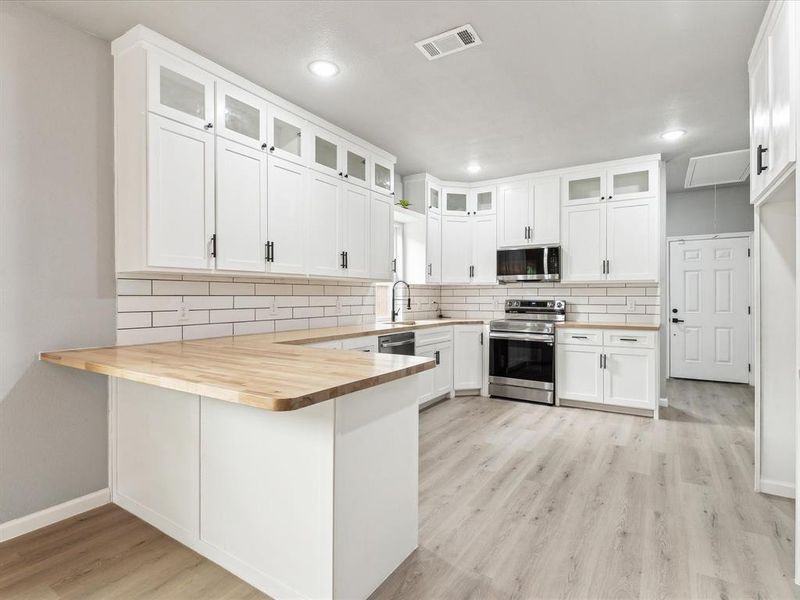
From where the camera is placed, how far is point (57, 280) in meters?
2.22

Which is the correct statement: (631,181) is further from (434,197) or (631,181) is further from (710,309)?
(710,309)

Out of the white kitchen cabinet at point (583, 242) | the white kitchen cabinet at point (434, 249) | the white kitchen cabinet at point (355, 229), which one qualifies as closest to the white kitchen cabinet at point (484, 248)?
the white kitchen cabinet at point (434, 249)

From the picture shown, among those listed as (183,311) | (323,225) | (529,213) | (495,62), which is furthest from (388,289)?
(495,62)

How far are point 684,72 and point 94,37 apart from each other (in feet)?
11.4

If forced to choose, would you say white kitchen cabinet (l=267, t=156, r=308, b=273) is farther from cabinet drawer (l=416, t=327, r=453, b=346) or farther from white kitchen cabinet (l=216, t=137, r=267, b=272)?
cabinet drawer (l=416, t=327, r=453, b=346)

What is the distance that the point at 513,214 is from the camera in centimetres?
508

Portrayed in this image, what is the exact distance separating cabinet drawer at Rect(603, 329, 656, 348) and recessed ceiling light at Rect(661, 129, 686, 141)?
1785 millimetres

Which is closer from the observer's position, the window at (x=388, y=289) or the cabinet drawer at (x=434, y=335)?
the cabinet drawer at (x=434, y=335)

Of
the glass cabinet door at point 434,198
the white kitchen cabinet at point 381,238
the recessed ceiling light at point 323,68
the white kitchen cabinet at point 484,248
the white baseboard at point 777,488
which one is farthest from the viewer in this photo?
the white kitchen cabinet at point 484,248

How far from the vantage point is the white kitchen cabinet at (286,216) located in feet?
9.77

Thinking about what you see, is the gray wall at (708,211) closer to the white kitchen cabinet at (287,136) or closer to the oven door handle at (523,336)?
the oven door handle at (523,336)

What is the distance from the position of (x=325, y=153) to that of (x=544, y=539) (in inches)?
118

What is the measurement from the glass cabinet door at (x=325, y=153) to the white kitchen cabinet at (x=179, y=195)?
91 centimetres

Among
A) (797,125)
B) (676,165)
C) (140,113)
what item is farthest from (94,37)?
(676,165)
